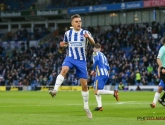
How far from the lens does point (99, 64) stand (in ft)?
67.8

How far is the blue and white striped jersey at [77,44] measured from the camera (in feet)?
50.0

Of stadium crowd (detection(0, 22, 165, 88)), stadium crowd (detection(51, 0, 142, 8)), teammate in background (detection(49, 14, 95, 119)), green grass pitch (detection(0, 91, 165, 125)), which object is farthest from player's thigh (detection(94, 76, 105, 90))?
stadium crowd (detection(51, 0, 142, 8))

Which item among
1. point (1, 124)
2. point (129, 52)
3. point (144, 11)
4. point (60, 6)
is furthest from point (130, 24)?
point (1, 124)

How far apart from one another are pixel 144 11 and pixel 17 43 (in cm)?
1818

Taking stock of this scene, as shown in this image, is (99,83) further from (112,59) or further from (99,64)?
(112,59)

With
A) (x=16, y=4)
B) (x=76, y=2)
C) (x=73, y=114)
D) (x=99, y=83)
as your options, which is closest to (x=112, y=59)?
(x=76, y=2)

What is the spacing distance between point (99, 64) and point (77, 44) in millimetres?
5412

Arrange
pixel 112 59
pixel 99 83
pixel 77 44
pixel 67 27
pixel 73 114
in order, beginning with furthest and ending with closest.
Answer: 1. pixel 67 27
2. pixel 112 59
3. pixel 99 83
4. pixel 73 114
5. pixel 77 44

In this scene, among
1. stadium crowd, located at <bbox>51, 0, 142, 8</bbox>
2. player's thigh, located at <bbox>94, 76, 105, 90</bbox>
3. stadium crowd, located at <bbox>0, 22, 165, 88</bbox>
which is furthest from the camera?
stadium crowd, located at <bbox>51, 0, 142, 8</bbox>

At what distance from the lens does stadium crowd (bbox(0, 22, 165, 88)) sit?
5138 centimetres

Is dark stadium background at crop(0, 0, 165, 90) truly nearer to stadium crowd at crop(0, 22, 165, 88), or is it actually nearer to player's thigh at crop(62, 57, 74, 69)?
stadium crowd at crop(0, 22, 165, 88)

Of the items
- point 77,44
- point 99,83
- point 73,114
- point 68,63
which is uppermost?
point 77,44

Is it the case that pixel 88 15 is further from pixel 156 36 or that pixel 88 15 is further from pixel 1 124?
pixel 1 124

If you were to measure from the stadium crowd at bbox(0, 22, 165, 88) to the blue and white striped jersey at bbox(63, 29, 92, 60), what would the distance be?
33.9 m
